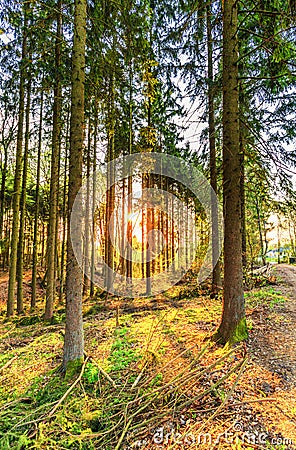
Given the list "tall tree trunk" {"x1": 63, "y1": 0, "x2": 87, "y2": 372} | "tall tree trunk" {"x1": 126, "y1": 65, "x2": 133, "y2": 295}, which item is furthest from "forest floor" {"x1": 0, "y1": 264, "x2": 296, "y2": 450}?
"tall tree trunk" {"x1": 126, "y1": 65, "x2": 133, "y2": 295}

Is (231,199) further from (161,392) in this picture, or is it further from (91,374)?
(91,374)

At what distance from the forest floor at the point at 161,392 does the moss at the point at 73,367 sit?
100 mm

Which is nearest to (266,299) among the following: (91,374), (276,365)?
(276,365)

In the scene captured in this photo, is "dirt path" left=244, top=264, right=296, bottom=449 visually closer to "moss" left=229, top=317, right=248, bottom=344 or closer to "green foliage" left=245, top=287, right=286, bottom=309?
"moss" left=229, top=317, right=248, bottom=344

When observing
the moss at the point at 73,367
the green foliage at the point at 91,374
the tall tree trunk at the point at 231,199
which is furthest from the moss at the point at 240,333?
the moss at the point at 73,367

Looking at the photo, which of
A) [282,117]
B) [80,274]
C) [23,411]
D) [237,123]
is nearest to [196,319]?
[80,274]

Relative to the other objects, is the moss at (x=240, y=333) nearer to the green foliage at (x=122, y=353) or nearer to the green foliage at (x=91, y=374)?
the green foliage at (x=122, y=353)

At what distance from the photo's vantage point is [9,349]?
6.06 metres

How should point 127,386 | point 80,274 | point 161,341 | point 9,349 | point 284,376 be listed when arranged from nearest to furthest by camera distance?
point 284,376
point 127,386
point 80,274
point 161,341
point 9,349

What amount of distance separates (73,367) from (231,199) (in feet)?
13.1

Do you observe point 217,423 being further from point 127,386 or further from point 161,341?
point 161,341

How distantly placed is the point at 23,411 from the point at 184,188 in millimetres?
14793

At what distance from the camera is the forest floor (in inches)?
104

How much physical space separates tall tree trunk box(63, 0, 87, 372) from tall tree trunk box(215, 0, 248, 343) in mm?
2522
